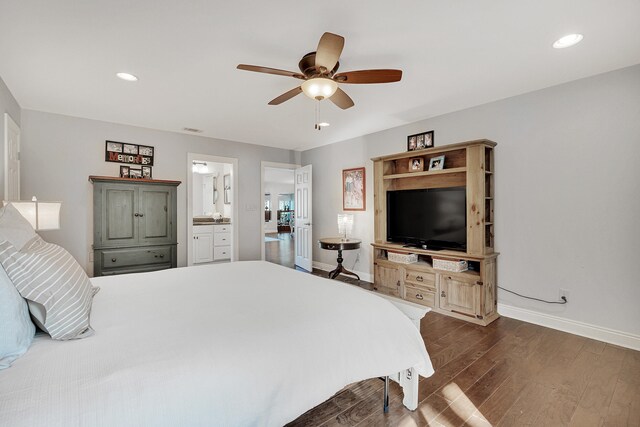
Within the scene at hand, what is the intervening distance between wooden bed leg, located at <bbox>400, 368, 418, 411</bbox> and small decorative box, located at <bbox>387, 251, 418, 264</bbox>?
7.21 feet

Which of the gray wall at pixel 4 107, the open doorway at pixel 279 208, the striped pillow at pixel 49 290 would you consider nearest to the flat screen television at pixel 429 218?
the striped pillow at pixel 49 290

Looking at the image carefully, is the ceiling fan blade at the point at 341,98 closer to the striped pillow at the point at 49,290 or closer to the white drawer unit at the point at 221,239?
the striped pillow at the point at 49,290

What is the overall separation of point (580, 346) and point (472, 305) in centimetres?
90

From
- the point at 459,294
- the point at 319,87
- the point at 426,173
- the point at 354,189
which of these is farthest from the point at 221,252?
the point at 319,87

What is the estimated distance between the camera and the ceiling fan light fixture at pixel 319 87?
6.99ft

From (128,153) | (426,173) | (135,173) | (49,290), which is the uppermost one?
(128,153)

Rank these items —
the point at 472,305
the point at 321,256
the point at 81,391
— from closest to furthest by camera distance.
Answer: the point at 81,391 → the point at 472,305 → the point at 321,256

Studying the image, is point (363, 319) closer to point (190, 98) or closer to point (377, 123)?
point (190, 98)

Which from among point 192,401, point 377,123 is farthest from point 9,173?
point 377,123

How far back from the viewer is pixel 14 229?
53.3 inches

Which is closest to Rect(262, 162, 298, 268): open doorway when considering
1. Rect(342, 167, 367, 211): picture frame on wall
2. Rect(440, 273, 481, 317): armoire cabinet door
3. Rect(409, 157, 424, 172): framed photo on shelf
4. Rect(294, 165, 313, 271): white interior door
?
Rect(294, 165, 313, 271): white interior door

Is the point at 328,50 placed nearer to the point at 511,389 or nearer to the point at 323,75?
the point at 323,75

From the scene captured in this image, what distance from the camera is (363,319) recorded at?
153 centimetres

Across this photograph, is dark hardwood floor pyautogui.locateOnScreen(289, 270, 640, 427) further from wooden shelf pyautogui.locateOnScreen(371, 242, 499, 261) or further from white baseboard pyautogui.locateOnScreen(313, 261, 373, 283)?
white baseboard pyautogui.locateOnScreen(313, 261, 373, 283)
